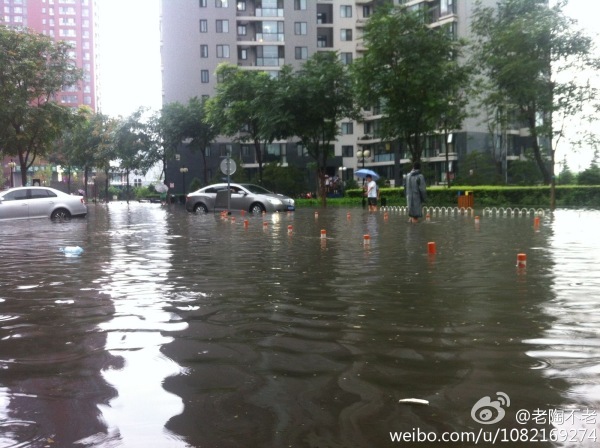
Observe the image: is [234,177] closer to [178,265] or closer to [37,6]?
[178,265]

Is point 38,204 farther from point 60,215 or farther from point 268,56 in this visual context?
point 268,56

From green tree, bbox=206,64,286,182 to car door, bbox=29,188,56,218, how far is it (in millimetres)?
16202

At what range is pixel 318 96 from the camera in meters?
41.0

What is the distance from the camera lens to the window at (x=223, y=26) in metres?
71.8

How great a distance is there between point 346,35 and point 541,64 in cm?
4279

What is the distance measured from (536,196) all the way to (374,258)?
2997 centimetres

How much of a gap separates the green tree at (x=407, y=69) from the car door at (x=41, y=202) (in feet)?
52.3

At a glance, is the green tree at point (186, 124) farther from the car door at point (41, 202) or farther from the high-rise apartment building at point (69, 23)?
the high-rise apartment building at point (69, 23)

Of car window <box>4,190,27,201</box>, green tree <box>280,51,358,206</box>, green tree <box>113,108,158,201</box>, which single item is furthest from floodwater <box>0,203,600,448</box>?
green tree <box>113,108,158,201</box>

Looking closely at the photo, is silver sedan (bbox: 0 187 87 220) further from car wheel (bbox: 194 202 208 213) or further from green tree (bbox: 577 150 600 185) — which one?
green tree (bbox: 577 150 600 185)

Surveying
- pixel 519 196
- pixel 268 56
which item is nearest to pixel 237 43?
pixel 268 56

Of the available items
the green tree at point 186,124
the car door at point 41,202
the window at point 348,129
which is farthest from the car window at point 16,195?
the window at point 348,129

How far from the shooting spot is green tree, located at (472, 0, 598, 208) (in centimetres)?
3638

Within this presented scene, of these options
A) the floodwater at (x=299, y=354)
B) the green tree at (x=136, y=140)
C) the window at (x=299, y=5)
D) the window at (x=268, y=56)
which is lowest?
the floodwater at (x=299, y=354)
